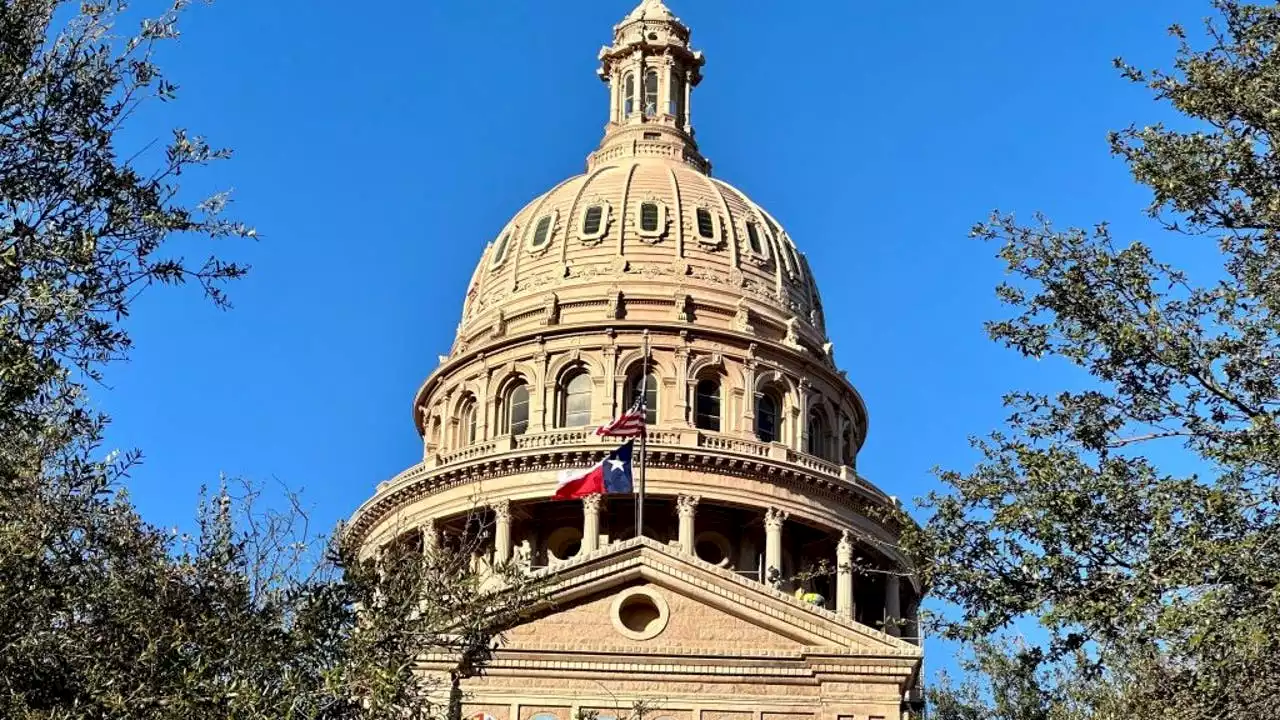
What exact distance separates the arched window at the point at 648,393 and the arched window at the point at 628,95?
17.7 m

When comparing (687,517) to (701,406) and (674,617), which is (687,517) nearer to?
Answer: (701,406)

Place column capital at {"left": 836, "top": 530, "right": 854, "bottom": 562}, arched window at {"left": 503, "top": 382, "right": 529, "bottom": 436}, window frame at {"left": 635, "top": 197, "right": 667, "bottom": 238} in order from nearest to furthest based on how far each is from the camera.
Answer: column capital at {"left": 836, "top": 530, "right": 854, "bottom": 562} < arched window at {"left": 503, "top": 382, "right": 529, "bottom": 436} < window frame at {"left": 635, "top": 197, "right": 667, "bottom": 238}

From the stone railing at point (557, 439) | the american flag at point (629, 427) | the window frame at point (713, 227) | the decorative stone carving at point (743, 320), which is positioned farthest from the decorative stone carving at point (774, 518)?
the window frame at point (713, 227)

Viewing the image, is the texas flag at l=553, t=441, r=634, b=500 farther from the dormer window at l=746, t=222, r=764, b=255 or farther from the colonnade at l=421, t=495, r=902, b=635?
the dormer window at l=746, t=222, r=764, b=255

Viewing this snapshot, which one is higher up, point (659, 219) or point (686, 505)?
point (659, 219)

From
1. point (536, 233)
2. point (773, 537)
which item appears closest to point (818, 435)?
point (773, 537)

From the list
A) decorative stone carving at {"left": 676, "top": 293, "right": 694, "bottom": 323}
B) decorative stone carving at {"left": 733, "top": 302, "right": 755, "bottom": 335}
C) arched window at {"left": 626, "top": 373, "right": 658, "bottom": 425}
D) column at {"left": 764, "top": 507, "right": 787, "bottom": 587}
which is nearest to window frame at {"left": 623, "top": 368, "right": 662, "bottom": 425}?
arched window at {"left": 626, "top": 373, "right": 658, "bottom": 425}

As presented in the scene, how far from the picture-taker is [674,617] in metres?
41.8

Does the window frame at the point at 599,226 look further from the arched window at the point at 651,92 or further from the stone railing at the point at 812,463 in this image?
the stone railing at the point at 812,463

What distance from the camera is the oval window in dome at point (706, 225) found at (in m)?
74.7

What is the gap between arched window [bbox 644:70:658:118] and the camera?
271ft

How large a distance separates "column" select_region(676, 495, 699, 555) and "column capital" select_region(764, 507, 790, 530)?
2.61 m

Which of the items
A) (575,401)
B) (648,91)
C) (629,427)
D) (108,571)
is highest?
(648,91)

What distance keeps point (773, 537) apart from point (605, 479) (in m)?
9.29
